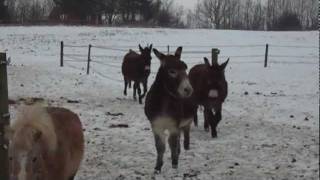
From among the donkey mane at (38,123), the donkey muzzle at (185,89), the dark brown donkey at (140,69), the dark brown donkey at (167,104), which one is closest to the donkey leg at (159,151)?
the dark brown donkey at (167,104)

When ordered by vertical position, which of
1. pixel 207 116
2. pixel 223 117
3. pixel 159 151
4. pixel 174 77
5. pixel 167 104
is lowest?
pixel 223 117

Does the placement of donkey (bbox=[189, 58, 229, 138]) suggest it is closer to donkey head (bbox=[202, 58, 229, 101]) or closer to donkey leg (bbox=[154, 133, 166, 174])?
donkey head (bbox=[202, 58, 229, 101])

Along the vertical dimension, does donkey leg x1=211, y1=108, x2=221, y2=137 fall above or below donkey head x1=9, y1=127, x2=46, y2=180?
below

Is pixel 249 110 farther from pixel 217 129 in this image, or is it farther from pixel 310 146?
pixel 310 146

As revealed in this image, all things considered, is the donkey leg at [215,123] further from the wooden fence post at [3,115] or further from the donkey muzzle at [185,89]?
the wooden fence post at [3,115]

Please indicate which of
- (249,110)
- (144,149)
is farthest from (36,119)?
(249,110)

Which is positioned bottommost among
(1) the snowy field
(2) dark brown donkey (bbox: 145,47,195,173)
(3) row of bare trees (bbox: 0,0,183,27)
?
(1) the snowy field

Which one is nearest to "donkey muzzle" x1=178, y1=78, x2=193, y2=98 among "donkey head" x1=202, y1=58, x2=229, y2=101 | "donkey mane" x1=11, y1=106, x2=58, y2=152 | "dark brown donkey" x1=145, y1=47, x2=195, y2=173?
"dark brown donkey" x1=145, y1=47, x2=195, y2=173

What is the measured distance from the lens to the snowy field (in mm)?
7246

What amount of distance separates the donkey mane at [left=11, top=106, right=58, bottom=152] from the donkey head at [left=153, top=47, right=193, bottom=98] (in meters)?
2.73

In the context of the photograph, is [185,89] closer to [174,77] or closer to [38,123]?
[174,77]

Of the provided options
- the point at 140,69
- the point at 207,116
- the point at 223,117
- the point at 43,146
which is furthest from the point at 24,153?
the point at 140,69

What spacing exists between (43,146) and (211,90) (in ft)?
18.8

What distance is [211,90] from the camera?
9.27 m
